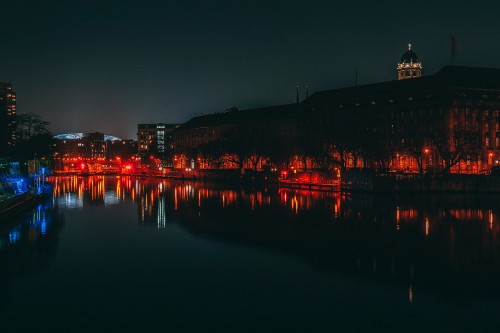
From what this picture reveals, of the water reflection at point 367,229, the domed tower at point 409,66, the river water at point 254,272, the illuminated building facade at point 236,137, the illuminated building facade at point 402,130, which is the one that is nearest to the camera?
the river water at point 254,272

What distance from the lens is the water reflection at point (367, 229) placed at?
2225 cm

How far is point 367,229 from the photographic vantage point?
33.0 meters

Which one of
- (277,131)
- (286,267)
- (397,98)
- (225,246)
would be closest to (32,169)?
(225,246)

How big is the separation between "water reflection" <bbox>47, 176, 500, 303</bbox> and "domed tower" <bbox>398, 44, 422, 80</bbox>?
91919mm

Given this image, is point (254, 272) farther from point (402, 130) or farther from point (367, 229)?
point (402, 130)

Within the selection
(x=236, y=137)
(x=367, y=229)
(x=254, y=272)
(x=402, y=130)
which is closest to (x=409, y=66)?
(x=402, y=130)

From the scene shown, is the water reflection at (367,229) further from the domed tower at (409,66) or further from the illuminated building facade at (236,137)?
the domed tower at (409,66)

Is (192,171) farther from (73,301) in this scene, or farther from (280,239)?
(73,301)

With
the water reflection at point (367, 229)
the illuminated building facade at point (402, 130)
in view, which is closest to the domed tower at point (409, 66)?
the illuminated building facade at point (402, 130)

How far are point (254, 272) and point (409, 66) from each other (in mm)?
130721

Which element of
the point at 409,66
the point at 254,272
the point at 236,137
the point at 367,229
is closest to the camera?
the point at 254,272

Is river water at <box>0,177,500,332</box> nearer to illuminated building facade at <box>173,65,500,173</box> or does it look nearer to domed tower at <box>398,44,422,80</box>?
illuminated building facade at <box>173,65,500,173</box>

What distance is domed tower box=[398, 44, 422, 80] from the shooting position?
5635 inches

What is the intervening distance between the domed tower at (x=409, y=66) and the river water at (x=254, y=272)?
109 m
